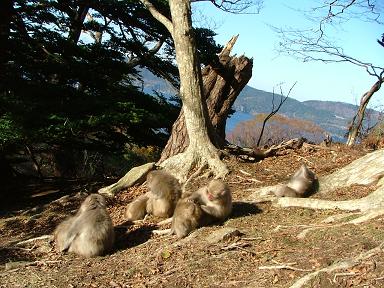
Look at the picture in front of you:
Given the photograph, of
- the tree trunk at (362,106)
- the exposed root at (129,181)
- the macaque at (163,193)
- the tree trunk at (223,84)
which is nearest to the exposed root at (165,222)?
the macaque at (163,193)

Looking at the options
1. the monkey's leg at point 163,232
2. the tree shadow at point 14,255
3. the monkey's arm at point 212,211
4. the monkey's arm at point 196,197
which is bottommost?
the tree shadow at point 14,255

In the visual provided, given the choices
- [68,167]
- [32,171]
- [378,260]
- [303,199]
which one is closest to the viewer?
[378,260]

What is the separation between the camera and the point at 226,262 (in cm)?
466

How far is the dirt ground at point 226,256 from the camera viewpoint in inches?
166

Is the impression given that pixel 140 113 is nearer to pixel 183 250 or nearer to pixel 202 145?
pixel 202 145

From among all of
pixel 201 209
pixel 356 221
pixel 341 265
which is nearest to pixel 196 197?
pixel 201 209

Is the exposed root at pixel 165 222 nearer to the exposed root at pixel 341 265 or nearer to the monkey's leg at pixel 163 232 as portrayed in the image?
the monkey's leg at pixel 163 232

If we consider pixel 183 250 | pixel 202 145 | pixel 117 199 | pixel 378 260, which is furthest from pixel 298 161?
pixel 378 260

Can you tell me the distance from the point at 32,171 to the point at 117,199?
1177 cm

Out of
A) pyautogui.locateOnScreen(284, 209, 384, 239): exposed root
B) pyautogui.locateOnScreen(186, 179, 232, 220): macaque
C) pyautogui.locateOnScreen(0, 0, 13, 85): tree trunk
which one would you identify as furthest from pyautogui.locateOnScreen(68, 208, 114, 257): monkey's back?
pyautogui.locateOnScreen(0, 0, 13, 85): tree trunk

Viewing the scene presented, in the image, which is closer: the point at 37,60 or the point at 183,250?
the point at 183,250

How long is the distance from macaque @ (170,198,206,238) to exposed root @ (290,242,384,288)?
183 centimetres

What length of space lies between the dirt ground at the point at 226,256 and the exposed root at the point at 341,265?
46 mm

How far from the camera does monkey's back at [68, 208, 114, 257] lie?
540 centimetres
